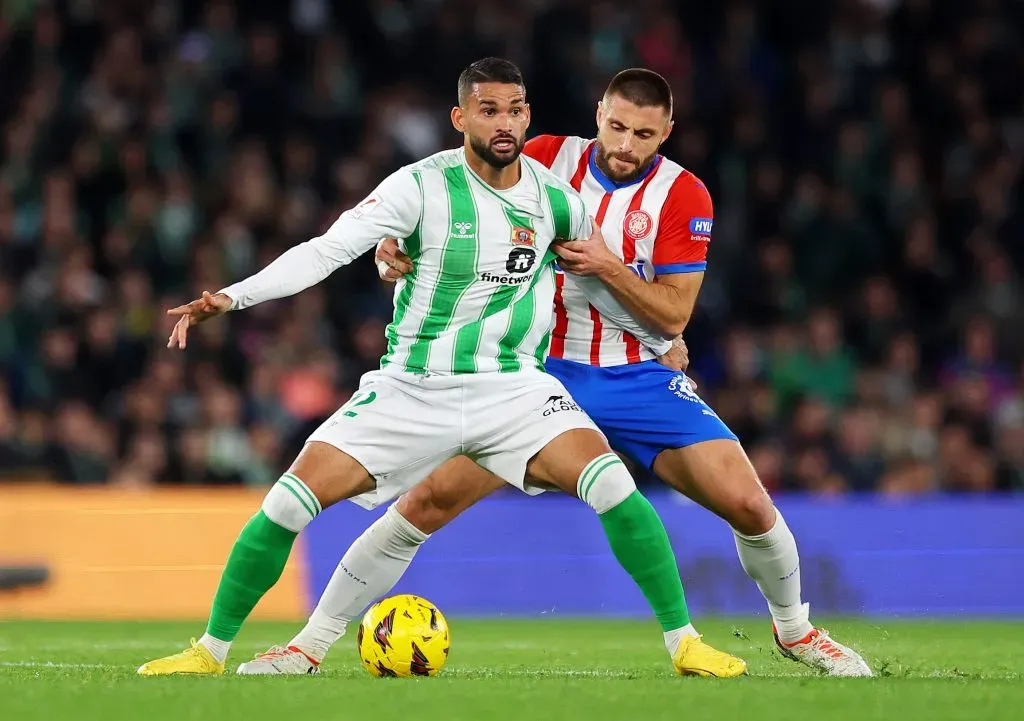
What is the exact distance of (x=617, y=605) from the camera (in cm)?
1127

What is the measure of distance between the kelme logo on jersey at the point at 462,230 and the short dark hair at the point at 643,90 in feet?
2.91

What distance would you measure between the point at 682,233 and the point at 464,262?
3.22 ft

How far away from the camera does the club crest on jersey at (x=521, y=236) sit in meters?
6.64

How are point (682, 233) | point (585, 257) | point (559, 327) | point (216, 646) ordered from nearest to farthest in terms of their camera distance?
point (216, 646) < point (585, 257) < point (682, 233) < point (559, 327)

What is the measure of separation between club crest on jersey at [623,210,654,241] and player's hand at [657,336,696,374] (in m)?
0.45

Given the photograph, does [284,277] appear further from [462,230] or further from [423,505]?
[423,505]

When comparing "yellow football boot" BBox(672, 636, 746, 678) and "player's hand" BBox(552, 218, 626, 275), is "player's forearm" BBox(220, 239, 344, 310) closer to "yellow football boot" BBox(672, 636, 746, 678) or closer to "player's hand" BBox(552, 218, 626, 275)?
"player's hand" BBox(552, 218, 626, 275)

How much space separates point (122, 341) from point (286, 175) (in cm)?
215

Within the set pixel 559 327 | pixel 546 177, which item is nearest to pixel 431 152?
pixel 559 327

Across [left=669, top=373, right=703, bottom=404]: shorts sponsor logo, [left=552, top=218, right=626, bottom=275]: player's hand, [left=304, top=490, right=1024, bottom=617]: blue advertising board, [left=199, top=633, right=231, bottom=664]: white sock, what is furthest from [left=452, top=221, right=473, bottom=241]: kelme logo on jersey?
[left=304, top=490, right=1024, bottom=617]: blue advertising board

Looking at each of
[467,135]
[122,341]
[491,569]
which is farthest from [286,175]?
[467,135]

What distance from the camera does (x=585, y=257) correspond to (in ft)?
22.0

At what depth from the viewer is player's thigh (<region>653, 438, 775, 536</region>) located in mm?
6734

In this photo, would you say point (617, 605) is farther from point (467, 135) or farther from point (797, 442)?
point (467, 135)
